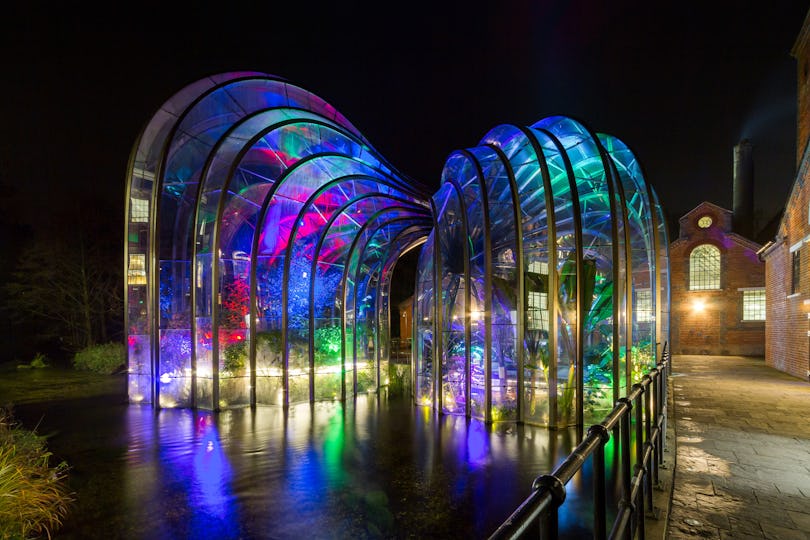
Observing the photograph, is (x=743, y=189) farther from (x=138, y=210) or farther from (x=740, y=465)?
(x=138, y=210)

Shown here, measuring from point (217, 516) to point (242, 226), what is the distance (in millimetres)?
8575

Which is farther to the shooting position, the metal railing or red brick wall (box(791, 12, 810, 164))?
red brick wall (box(791, 12, 810, 164))

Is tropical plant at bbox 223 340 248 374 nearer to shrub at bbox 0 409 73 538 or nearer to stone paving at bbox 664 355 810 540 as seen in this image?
shrub at bbox 0 409 73 538

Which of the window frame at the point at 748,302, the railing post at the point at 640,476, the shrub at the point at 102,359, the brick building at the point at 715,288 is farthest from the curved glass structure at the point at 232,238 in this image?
the window frame at the point at 748,302

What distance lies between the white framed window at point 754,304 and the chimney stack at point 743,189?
6.74 m

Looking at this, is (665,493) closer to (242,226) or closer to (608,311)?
(608,311)

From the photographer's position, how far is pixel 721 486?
5.34 metres

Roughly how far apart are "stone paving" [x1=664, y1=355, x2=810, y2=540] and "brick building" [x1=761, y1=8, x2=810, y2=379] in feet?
13.1

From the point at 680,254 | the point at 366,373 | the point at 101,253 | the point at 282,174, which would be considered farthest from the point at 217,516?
the point at 680,254

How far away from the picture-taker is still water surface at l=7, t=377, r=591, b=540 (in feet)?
18.1

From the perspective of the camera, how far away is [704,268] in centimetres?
2720

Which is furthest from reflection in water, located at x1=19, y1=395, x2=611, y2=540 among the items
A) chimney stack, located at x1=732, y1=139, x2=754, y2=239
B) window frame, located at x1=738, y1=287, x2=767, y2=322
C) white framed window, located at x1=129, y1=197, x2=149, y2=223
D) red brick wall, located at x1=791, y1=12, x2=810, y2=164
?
chimney stack, located at x1=732, y1=139, x2=754, y2=239

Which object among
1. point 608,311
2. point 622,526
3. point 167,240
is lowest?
point 622,526

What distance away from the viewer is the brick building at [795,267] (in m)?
15.1
